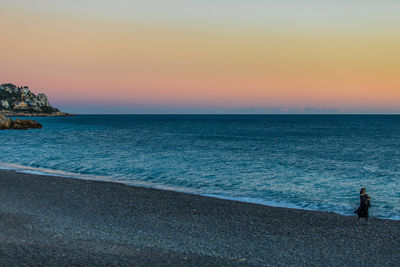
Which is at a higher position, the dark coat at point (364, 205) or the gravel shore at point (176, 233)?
the dark coat at point (364, 205)

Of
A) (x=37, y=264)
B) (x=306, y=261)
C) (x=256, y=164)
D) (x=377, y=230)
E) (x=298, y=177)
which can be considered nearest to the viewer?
(x=37, y=264)

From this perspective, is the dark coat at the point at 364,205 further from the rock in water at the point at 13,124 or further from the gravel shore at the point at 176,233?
the rock in water at the point at 13,124

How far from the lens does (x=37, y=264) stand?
9.79 meters

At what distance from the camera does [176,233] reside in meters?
14.0

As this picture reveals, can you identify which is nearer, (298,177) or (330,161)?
(298,177)

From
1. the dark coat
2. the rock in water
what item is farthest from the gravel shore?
the rock in water

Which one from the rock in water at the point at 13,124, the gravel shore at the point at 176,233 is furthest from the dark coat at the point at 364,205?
the rock in water at the point at 13,124

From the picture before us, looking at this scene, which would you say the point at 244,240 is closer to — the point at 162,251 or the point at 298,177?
the point at 162,251

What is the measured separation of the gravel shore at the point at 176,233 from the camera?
Result: 10.9 metres

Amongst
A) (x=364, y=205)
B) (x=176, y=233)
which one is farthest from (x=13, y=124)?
(x=364, y=205)

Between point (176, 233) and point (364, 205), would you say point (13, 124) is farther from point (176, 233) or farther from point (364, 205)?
point (364, 205)

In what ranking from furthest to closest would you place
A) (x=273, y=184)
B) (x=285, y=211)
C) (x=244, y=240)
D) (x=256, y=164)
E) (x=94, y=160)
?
(x=94, y=160)
(x=256, y=164)
(x=273, y=184)
(x=285, y=211)
(x=244, y=240)

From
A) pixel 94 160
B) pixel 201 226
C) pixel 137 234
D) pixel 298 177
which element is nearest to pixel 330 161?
pixel 298 177

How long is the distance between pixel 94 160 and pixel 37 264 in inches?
1336
